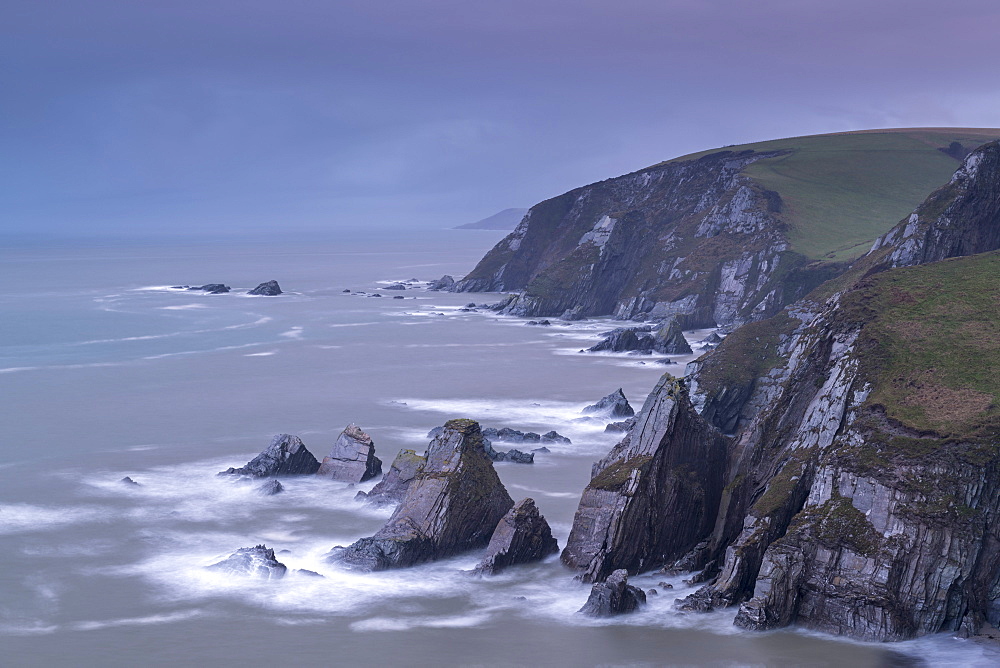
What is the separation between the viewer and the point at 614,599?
35.0m

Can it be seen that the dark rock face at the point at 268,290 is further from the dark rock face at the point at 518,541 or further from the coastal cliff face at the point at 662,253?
the dark rock face at the point at 518,541

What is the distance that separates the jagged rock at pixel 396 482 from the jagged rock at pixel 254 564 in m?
8.68

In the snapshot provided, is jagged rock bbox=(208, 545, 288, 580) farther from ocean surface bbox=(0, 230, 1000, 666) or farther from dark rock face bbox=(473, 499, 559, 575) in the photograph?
dark rock face bbox=(473, 499, 559, 575)

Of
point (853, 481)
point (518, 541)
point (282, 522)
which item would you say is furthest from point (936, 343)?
point (282, 522)

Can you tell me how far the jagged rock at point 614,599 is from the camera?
35.1m

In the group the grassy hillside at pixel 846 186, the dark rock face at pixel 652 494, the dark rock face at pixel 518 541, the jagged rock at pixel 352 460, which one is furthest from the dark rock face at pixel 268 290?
the dark rock face at pixel 652 494

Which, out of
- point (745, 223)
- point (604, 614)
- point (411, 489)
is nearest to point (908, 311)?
point (604, 614)

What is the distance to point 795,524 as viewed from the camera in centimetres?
3478

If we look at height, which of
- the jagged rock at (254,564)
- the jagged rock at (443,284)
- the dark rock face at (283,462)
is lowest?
the jagged rock at (254,564)

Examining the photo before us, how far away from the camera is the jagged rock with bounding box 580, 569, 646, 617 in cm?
3512

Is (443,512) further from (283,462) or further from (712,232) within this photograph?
(712,232)

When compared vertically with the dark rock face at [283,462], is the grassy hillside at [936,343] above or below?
above

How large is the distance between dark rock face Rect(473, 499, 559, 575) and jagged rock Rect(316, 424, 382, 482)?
1372 centimetres

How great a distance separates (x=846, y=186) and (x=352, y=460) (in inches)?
5423
